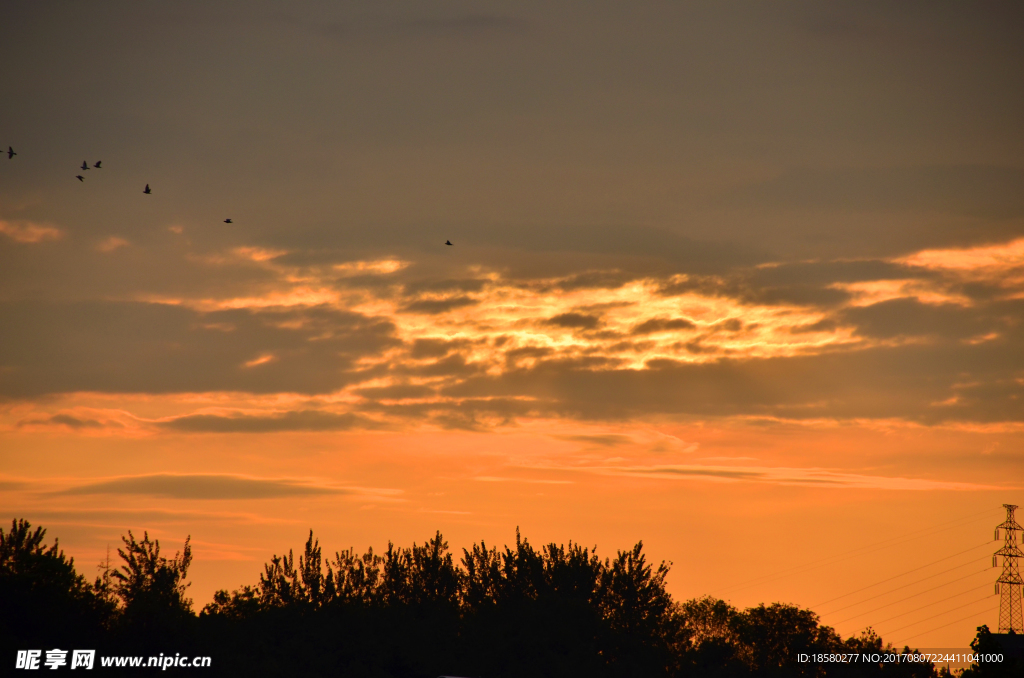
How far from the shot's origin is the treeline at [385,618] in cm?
7656

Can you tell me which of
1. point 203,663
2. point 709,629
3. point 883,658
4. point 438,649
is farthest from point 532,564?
point 709,629

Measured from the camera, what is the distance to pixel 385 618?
279 feet

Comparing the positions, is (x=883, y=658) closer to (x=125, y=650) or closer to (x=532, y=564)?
(x=532, y=564)

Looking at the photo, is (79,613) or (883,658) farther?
(883,658)

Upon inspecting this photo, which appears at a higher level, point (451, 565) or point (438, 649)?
point (451, 565)

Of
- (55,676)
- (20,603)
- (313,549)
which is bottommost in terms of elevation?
(55,676)

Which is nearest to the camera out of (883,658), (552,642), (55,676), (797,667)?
(55,676)

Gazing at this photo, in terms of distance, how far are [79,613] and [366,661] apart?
71.2 ft

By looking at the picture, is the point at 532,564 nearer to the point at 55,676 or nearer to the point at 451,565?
the point at 451,565

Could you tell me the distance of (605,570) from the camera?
90.8 metres

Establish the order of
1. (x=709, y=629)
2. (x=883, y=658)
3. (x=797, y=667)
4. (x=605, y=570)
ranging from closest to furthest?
1. (x=605, y=570)
2. (x=883, y=658)
3. (x=797, y=667)
4. (x=709, y=629)

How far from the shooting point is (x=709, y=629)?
Answer: 14212cm

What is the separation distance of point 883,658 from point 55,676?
81593 mm

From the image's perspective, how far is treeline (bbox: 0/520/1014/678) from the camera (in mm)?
76562
